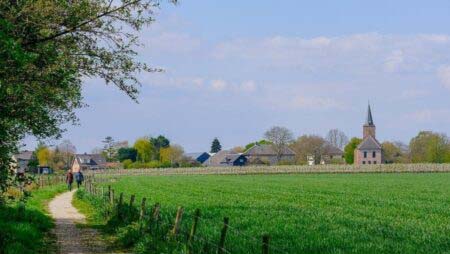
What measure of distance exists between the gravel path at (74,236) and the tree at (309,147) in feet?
517

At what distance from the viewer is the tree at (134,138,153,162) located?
19650cm

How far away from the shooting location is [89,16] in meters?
16.0

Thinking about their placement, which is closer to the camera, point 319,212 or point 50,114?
point 50,114

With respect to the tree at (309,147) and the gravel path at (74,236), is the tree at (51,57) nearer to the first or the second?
the gravel path at (74,236)

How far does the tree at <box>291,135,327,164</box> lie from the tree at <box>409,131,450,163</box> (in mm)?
25129

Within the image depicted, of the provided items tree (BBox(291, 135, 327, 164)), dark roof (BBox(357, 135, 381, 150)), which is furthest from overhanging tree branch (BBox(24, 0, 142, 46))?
dark roof (BBox(357, 135, 381, 150))

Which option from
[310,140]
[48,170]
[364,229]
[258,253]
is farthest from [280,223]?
[310,140]

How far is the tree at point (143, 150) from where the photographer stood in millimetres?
196500

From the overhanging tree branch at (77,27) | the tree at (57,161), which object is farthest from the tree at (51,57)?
the tree at (57,161)

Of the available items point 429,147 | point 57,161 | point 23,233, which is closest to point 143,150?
point 57,161

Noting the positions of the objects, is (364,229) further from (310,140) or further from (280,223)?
(310,140)

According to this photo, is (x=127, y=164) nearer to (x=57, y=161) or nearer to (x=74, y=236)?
(x=57, y=161)

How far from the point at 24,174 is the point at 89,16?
5.07 meters

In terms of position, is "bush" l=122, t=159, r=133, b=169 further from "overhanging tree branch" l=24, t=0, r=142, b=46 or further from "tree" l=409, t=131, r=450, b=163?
"overhanging tree branch" l=24, t=0, r=142, b=46
